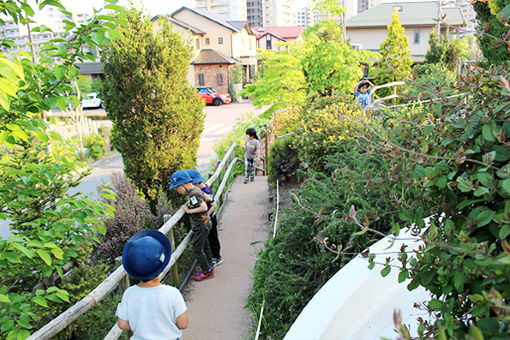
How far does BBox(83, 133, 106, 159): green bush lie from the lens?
51.8ft

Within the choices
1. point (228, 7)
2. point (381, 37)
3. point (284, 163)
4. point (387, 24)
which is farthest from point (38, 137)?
point (228, 7)

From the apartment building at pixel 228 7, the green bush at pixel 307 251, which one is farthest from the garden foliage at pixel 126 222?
the apartment building at pixel 228 7

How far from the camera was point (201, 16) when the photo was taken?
43.2 metres

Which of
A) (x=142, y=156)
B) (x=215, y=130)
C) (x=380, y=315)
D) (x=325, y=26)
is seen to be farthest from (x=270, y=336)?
(x=215, y=130)

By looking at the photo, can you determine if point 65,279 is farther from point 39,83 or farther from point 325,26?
point 325,26

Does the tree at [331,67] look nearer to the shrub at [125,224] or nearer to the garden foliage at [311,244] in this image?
the shrub at [125,224]

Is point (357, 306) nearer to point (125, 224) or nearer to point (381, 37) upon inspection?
point (125, 224)

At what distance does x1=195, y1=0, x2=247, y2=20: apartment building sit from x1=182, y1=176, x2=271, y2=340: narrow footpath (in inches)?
4456

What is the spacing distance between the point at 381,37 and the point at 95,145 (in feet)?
95.6

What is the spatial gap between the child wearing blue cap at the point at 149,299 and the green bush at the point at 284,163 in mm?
5824

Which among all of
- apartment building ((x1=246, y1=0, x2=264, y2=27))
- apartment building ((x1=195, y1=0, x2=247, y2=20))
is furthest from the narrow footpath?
apartment building ((x1=246, y1=0, x2=264, y2=27))

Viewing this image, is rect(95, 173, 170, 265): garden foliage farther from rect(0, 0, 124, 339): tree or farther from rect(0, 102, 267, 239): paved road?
rect(0, 0, 124, 339): tree

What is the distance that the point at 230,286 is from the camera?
17.0 ft

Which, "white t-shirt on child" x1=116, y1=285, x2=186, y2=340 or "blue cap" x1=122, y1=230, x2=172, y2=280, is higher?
"blue cap" x1=122, y1=230, x2=172, y2=280
